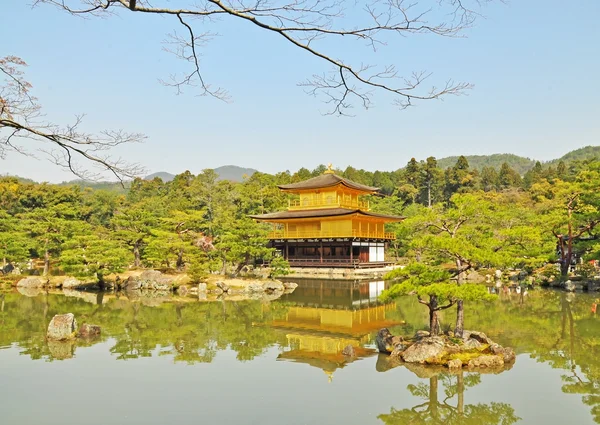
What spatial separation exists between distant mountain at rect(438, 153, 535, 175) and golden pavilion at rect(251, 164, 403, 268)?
115533 mm

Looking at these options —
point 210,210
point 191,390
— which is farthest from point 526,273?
point 210,210

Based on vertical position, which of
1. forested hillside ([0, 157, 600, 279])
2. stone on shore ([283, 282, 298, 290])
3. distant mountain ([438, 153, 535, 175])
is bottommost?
stone on shore ([283, 282, 298, 290])

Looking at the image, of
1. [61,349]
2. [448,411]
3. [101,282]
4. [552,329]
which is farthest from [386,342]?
[101,282]

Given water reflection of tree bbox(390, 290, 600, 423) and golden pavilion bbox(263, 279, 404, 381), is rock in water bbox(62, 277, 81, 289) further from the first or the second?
water reflection of tree bbox(390, 290, 600, 423)

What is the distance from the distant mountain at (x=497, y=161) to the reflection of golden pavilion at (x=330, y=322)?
12766 cm

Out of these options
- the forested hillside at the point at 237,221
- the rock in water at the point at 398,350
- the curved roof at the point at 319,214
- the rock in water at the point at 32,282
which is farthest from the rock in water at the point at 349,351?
the rock in water at the point at 32,282

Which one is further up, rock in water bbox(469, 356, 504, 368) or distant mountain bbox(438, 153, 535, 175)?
distant mountain bbox(438, 153, 535, 175)

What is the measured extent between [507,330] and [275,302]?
9.31m

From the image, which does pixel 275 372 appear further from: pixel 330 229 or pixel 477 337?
pixel 330 229

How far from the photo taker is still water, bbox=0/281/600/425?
712 centimetres

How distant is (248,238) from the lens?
25.9 m

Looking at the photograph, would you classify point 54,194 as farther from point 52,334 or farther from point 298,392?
point 298,392

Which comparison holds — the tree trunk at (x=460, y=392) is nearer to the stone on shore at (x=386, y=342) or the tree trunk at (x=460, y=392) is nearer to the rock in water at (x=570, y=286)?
the stone on shore at (x=386, y=342)

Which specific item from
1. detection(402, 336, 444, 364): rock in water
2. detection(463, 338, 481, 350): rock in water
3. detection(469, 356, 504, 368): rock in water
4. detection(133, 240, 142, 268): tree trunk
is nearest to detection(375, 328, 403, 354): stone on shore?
detection(402, 336, 444, 364): rock in water
